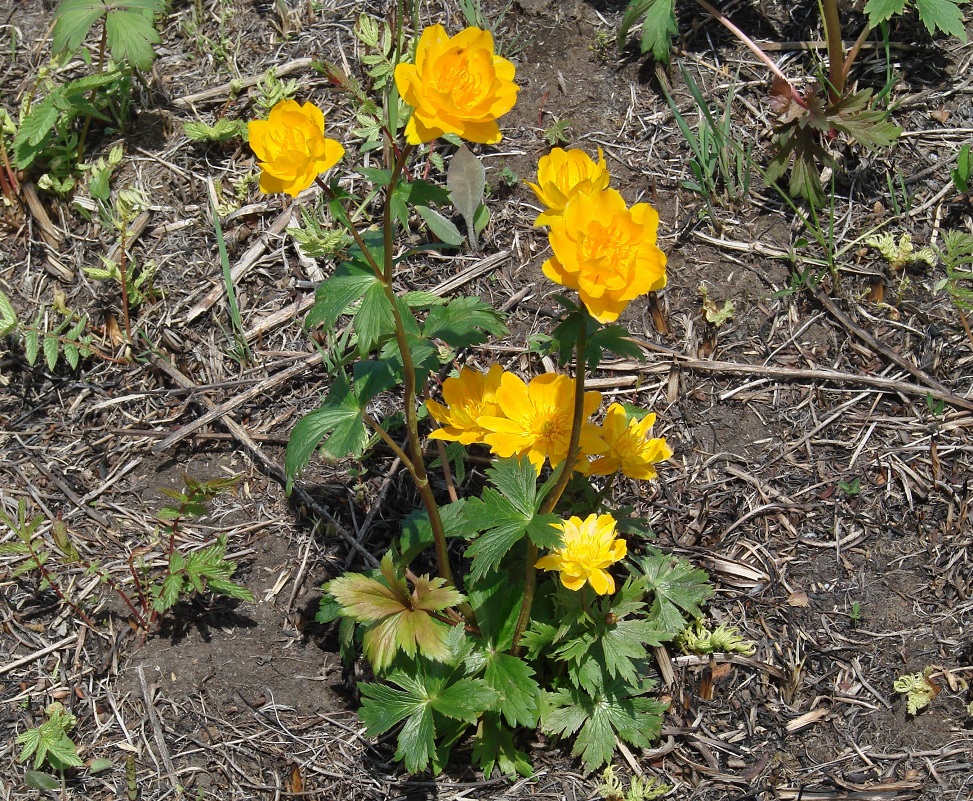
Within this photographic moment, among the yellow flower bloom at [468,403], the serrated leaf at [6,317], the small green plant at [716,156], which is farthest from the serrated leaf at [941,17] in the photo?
the serrated leaf at [6,317]

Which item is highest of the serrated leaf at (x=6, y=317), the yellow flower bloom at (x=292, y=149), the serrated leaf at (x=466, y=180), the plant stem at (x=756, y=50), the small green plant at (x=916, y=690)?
the yellow flower bloom at (x=292, y=149)

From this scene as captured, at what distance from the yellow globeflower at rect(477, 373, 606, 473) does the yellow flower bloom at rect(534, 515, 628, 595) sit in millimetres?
170

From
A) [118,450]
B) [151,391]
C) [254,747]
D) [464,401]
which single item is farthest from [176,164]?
[254,747]

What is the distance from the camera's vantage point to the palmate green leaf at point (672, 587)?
2391 mm

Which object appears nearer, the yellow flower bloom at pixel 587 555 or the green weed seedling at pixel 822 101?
the yellow flower bloom at pixel 587 555

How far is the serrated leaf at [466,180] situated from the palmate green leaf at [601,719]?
1.53 m

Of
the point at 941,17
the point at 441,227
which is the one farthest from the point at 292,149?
the point at 941,17

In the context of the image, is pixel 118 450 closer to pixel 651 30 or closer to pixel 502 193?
pixel 502 193

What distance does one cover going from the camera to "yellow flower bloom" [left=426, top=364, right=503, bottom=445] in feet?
7.42

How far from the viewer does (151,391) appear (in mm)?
2998

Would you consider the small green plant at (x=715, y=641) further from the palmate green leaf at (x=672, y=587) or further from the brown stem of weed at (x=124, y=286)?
the brown stem of weed at (x=124, y=286)

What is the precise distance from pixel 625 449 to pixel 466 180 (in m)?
1.21

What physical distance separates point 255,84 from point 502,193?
1.04 m

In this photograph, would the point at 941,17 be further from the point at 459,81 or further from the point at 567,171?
the point at 459,81
